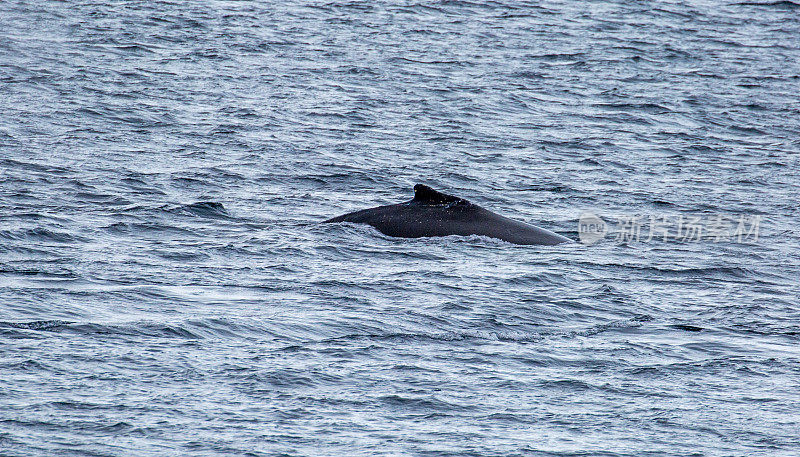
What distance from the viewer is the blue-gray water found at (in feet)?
34.1

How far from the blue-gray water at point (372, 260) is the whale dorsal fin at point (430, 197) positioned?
Answer: 1.77 ft

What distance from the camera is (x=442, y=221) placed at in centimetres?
1683

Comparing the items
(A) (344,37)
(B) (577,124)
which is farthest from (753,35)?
(B) (577,124)

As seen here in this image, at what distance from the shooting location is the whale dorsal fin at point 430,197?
54.6ft

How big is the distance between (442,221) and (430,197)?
34 cm
